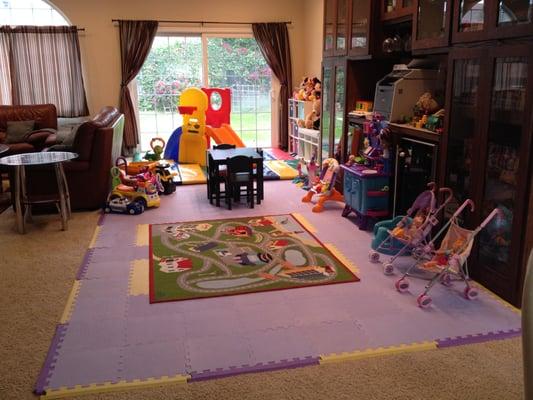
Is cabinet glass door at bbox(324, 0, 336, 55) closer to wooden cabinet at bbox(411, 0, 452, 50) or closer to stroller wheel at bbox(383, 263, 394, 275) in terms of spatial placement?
wooden cabinet at bbox(411, 0, 452, 50)

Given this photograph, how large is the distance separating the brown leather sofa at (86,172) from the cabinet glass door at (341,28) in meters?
2.60

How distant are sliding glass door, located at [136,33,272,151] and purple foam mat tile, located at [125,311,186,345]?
6.20 metres

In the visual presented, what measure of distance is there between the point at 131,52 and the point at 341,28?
4.07 metres

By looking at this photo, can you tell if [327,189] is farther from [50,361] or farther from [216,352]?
[50,361]

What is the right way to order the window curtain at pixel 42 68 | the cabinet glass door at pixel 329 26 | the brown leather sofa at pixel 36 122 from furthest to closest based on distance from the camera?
the window curtain at pixel 42 68
the brown leather sofa at pixel 36 122
the cabinet glass door at pixel 329 26

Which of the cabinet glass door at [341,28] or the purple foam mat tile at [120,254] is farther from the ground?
the cabinet glass door at [341,28]

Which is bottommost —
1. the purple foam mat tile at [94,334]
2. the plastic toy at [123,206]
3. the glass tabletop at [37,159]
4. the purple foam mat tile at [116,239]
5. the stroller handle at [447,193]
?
the purple foam mat tile at [94,334]

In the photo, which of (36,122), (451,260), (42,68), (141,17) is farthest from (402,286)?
(42,68)

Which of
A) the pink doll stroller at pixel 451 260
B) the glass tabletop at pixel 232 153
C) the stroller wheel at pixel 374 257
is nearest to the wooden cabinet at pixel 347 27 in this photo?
Result: the glass tabletop at pixel 232 153

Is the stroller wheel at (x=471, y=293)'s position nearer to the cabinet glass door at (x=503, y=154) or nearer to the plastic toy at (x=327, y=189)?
the cabinet glass door at (x=503, y=154)

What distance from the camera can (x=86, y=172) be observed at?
16.2 ft

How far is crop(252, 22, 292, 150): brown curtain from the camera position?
841 centimetres

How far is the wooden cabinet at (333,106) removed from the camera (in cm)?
532

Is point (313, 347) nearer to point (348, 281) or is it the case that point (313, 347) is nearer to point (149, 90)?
point (348, 281)
